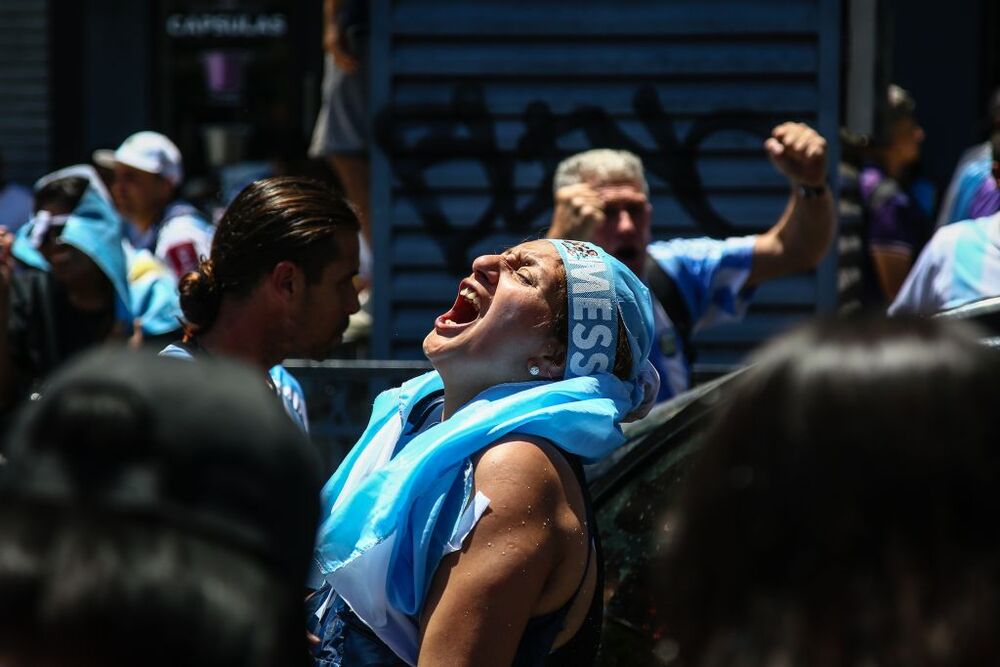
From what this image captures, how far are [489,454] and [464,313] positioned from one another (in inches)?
21.0

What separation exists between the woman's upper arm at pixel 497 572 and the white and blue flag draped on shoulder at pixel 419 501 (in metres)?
0.03

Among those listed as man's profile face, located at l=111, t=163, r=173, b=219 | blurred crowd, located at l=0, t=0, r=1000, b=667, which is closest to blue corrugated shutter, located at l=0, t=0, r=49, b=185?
man's profile face, located at l=111, t=163, r=173, b=219

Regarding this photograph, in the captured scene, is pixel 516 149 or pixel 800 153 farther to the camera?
pixel 516 149

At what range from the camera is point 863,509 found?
1253 millimetres

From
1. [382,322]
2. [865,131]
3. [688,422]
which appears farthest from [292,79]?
[688,422]

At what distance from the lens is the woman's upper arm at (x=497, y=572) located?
244 cm

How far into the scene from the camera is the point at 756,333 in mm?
6066

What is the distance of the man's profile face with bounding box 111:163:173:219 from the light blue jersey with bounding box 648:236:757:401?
339cm

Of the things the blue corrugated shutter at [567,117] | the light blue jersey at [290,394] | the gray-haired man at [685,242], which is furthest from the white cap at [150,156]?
the light blue jersey at [290,394]

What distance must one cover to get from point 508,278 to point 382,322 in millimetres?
3277

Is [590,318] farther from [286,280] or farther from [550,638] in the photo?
[286,280]

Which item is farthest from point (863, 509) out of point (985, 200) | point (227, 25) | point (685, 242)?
point (227, 25)

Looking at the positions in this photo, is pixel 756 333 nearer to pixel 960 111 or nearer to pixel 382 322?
pixel 382 322

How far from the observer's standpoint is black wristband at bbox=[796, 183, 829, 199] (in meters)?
4.90
